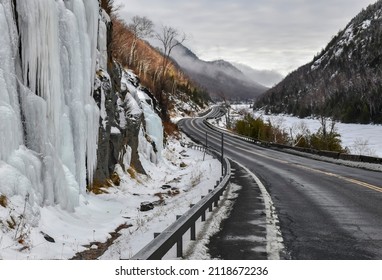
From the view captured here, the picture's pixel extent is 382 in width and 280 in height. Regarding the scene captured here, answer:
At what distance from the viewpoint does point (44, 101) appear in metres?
9.30

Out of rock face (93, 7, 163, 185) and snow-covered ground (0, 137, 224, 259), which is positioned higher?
rock face (93, 7, 163, 185)

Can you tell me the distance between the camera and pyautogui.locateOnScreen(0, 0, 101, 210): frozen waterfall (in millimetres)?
8188

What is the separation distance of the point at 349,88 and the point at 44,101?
134238 mm

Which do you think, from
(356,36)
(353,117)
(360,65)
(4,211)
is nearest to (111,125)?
(4,211)

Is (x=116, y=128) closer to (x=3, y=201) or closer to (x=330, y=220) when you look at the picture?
Result: (x=3, y=201)

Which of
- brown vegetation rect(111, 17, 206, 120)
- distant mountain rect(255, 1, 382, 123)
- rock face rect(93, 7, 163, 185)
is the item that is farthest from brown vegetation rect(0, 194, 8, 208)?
distant mountain rect(255, 1, 382, 123)

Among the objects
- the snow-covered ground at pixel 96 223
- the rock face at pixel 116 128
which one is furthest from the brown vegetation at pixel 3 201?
the rock face at pixel 116 128

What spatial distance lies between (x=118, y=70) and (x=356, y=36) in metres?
201

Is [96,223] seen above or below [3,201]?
below

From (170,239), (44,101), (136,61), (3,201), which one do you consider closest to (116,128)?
(44,101)

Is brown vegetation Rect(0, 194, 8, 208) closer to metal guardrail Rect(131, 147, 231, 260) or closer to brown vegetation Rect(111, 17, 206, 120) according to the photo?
metal guardrail Rect(131, 147, 231, 260)

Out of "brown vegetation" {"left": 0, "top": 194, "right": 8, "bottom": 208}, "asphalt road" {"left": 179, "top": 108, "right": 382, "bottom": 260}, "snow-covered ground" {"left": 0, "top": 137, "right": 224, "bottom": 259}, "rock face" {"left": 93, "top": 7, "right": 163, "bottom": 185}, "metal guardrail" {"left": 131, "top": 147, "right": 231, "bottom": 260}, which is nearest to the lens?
"metal guardrail" {"left": 131, "top": 147, "right": 231, "bottom": 260}

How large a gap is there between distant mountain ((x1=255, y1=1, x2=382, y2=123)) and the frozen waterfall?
84.6 m

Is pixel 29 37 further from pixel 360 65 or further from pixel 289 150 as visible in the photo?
pixel 360 65
